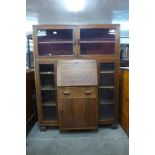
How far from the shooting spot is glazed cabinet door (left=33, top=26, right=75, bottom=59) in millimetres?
3066

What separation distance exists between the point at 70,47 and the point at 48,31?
0.45 meters

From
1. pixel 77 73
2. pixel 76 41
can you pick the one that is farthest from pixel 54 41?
pixel 77 73

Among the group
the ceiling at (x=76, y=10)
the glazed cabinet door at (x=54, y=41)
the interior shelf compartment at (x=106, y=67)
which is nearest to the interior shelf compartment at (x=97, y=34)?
the glazed cabinet door at (x=54, y=41)

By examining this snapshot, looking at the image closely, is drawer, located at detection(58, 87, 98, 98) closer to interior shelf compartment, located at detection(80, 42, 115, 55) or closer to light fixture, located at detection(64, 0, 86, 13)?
interior shelf compartment, located at detection(80, 42, 115, 55)

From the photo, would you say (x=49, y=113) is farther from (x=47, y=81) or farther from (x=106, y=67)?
(x=106, y=67)

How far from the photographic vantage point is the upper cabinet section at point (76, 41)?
3.06 meters

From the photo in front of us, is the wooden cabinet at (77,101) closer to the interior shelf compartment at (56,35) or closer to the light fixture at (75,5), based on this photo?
the interior shelf compartment at (56,35)

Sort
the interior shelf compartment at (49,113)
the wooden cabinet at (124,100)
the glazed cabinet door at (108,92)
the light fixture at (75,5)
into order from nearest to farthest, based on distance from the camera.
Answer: the wooden cabinet at (124,100), the glazed cabinet door at (108,92), the interior shelf compartment at (49,113), the light fixture at (75,5)

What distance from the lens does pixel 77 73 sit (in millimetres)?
3062

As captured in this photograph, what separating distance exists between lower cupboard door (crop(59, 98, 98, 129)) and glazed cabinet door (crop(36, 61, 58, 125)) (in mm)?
328

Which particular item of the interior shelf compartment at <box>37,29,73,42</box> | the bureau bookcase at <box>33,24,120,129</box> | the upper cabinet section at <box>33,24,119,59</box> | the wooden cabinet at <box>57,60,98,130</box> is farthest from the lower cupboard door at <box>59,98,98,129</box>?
the interior shelf compartment at <box>37,29,73,42</box>

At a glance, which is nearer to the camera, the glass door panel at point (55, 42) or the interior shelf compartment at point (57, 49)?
the glass door panel at point (55, 42)

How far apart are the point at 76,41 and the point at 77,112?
3.61 feet
